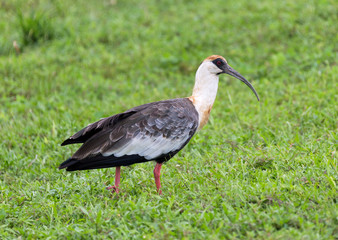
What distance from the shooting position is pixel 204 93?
5.36 metres

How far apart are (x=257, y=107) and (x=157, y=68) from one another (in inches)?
104

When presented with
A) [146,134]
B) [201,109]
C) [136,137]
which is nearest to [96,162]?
[136,137]

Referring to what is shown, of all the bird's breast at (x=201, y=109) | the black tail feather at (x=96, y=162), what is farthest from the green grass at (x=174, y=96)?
the bird's breast at (x=201, y=109)

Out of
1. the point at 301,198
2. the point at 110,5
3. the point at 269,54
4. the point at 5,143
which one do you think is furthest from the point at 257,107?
the point at 110,5

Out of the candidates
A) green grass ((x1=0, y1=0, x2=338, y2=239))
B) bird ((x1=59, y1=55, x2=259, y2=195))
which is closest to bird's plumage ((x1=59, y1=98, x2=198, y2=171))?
bird ((x1=59, y1=55, x2=259, y2=195))

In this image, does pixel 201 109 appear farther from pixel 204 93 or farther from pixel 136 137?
pixel 136 137

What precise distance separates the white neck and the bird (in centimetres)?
13

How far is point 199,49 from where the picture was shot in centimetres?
941

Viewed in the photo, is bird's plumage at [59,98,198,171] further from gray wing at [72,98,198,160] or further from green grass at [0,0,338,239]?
green grass at [0,0,338,239]

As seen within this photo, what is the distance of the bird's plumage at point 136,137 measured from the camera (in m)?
4.79

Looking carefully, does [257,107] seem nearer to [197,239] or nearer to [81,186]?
[81,186]

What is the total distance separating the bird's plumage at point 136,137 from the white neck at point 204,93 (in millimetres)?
215

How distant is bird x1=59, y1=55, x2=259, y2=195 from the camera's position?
4.79m

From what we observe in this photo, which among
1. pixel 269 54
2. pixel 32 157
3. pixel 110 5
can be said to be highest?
pixel 110 5
